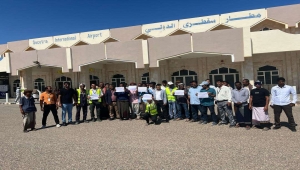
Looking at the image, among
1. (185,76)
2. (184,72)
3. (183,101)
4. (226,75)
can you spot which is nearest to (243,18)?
(226,75)

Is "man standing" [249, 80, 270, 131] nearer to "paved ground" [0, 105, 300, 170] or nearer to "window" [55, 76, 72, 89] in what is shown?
"paved ground" [0, 105, 300, 170]

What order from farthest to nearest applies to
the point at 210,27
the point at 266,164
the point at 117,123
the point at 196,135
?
the point at 210,27 → the point at 117,123 → the point at 196,135 → the point at 266,164

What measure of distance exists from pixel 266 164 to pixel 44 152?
475 centimetres

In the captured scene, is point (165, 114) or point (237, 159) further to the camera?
point (165, 114)

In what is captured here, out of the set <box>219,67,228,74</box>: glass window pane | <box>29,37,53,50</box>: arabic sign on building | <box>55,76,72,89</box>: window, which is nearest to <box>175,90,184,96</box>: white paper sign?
<box>219,67,228,74</box>: glass window pane

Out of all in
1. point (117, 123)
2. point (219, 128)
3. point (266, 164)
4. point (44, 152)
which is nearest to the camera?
point (266, 164)

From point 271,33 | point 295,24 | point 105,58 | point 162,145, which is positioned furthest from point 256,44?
point 162,145

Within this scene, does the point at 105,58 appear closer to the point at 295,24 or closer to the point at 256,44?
the point at 256,44

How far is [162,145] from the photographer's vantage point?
5.16m

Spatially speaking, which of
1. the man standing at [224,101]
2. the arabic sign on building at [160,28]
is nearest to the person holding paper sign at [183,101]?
the man standing at [224,101]

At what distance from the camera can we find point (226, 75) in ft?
61.6

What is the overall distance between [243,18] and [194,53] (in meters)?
6.72

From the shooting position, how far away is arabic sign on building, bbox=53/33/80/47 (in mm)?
24844

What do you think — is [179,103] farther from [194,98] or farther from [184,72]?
[184,72]
